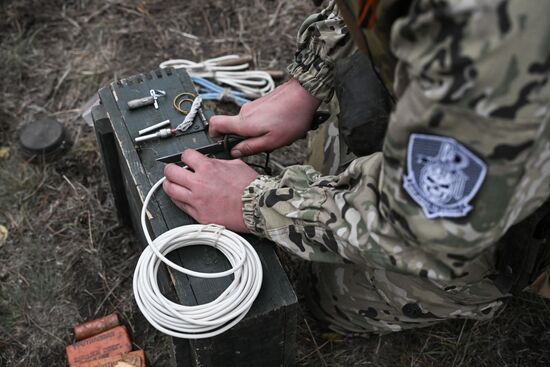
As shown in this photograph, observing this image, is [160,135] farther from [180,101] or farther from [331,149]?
[331,149]

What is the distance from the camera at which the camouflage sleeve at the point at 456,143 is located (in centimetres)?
114

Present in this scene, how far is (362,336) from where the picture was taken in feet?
8.14

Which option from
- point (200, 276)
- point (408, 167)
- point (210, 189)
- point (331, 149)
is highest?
point (408, 167)

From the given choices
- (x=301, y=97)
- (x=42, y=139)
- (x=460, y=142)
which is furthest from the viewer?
(x=42, y=139)

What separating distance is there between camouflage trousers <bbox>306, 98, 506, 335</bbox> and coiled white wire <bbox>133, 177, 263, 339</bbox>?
50 cm

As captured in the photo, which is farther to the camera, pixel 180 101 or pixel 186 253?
pixel 180 101

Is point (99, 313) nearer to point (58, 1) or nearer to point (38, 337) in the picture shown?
point (38, 337)

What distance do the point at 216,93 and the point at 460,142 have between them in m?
1.97

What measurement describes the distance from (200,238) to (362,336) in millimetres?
1012

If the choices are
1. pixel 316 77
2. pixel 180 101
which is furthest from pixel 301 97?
pixel 180 101

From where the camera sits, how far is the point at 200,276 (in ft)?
5.42

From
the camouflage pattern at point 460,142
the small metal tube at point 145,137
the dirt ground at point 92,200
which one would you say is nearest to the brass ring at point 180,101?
the small metal tube at point 145,137

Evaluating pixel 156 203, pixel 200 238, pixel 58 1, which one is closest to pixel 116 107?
pixel 156 203

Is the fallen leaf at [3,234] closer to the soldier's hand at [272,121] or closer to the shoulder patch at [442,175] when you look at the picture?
the soldier's hand at [272,121]
